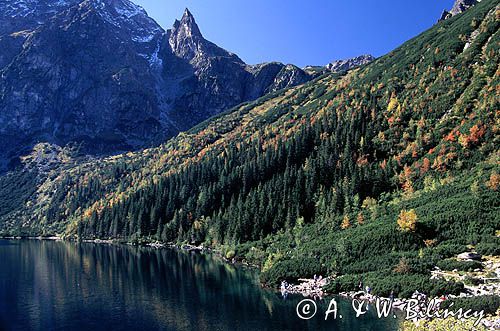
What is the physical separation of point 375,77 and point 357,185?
92.0 meters

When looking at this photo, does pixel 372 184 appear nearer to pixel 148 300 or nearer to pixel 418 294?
pixel 418 294

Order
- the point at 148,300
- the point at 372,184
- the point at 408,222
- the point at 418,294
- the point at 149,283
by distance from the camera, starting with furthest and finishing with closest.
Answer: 1. the point at 372,184
2. the point at 149,283
3. the point at 408,222
4. the point at 148,300
5. the point at 418,294

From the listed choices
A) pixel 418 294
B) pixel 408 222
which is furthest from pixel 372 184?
pixel 418 294

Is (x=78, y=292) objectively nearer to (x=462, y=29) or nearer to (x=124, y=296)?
(x=124, y=296)

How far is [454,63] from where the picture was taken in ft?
481

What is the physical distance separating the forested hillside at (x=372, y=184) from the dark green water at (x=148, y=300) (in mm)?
9387

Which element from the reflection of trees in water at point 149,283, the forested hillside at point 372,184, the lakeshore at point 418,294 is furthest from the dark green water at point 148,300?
the forested hillside at point 372,184

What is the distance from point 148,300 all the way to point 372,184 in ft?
238

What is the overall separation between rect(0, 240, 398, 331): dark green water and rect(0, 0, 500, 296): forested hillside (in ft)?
30.8

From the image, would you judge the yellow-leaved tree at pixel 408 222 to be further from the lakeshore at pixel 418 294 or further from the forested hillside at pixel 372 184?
the lakeshore at pixel 418 294

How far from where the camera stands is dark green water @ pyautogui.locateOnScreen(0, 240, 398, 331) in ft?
183

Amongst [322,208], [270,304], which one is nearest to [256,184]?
[322,208]

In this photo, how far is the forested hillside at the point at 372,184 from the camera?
78.1 metres

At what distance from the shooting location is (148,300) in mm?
71000
